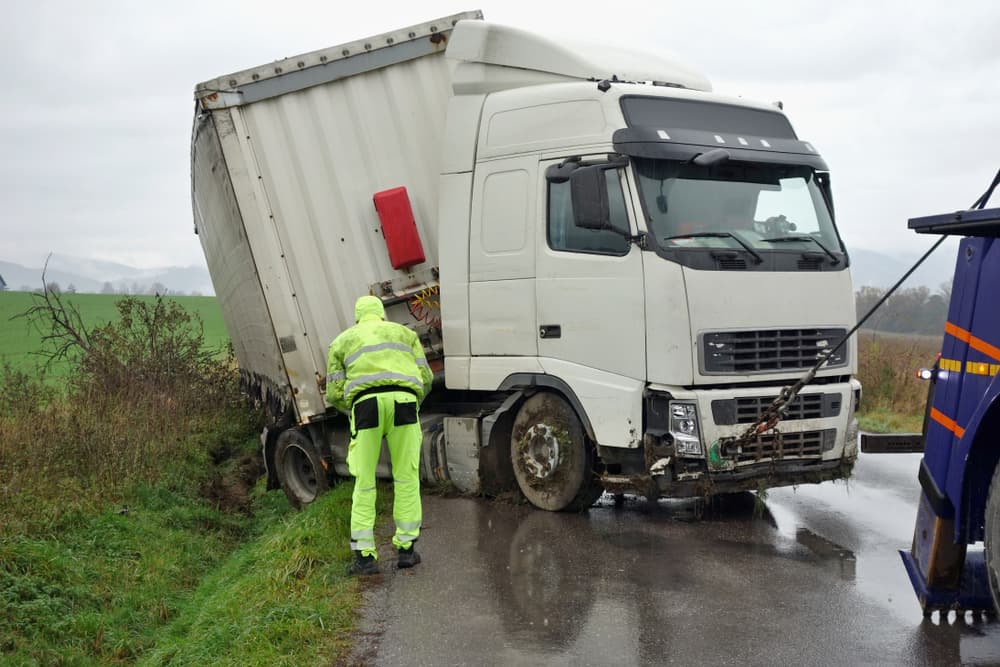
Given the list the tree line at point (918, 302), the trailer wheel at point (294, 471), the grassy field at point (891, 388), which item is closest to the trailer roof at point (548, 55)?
the trailer wheel at point (294, 471)

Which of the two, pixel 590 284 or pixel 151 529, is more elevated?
pixel 590 284

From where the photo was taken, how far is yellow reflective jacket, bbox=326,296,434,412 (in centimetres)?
621

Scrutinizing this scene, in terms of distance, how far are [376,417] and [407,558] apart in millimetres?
893

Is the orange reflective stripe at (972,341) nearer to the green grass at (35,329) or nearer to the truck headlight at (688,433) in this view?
the truck headlight at (688,433)

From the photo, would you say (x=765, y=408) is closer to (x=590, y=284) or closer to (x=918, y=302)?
(x=590, y=284)

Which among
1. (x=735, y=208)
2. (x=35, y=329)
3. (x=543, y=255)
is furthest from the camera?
(x=35, y=329)

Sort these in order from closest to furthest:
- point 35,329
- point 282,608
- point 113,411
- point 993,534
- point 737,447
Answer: point 993,534
point 282,608
point 737,447
point 113,411
point 35,329

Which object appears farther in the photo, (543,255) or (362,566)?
(543,255)

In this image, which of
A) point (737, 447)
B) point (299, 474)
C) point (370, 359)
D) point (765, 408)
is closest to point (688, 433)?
point (737, 447)

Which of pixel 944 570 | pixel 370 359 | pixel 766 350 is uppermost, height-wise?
pixel 370 359

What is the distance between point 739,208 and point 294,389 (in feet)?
12.4

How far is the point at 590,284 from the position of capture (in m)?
6.93

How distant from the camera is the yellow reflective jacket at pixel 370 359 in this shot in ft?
20.4

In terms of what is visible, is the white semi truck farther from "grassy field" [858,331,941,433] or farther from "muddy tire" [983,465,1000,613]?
"grassy field" [858,331,941,433]
